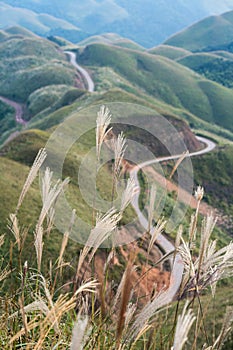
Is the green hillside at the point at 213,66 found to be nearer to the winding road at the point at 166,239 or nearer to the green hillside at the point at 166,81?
the green hillside at the point at 166,81

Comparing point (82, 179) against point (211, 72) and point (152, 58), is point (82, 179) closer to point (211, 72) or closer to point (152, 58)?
point (152, 58)

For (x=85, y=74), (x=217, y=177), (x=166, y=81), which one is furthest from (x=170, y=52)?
(x=217, y=177)

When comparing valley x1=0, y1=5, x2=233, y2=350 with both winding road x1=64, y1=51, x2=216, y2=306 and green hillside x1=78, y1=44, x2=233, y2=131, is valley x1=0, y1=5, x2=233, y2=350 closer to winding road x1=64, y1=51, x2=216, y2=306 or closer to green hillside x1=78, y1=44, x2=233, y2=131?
winding road x1=64, y1=51, x2=216, y2=306

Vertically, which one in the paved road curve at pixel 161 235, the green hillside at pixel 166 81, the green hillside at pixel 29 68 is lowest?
the green hillside at pixel 29 68

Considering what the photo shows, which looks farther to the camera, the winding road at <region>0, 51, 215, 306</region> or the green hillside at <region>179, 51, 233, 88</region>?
the green hillside at <region>179, 51, 233, 88</region>

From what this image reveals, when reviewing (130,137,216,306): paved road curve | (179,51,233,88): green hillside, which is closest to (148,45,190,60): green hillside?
(179,51,233,88): green hillside

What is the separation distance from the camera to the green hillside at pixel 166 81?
320 feet

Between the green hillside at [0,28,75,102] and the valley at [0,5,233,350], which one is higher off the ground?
the valley at [0,5,233,350]

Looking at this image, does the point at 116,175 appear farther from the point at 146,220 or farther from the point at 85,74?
the point at 85,74

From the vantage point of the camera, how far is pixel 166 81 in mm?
105750

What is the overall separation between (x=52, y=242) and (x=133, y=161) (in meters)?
21.8

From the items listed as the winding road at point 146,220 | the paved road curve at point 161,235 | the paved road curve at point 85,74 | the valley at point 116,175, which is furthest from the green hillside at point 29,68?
the paved road curve at point 161,235

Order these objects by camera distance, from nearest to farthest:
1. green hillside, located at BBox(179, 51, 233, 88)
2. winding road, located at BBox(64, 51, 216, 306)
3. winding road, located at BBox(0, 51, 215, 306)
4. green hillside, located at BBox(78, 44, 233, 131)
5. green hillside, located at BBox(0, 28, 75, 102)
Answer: winding road, located at BBox(64, 51, 216, 306), winding road, located at BBox(0, 51, 215, 306), green hillside, located at BBox(0, 28, 75, 102), green hillside, located at BBox(78, 44, 233, 131), green hillside, located at BBox(179, 51, 233, 88)

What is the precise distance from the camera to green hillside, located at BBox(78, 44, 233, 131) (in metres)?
97.4
